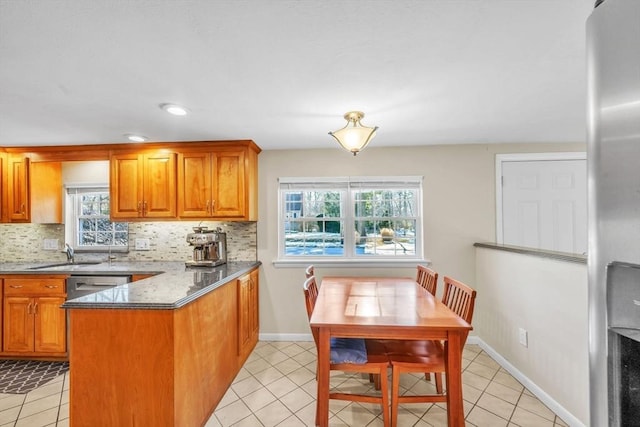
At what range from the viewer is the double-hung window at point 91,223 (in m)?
3.50

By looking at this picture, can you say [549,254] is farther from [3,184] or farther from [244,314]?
[3,184]

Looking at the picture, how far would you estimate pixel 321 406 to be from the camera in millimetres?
1776

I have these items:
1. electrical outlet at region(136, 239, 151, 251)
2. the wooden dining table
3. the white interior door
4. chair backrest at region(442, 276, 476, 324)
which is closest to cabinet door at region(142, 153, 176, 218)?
electrical outlet at region(136, 239, 151, 251)

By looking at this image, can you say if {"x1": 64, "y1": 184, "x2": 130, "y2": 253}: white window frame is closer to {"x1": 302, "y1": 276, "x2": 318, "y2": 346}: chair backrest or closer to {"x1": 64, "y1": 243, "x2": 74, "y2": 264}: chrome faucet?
{"x1": 64, "y1": 243, "x2": 74, "y2": 264}: chrome faucet

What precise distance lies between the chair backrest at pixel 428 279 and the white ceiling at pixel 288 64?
1313 mm

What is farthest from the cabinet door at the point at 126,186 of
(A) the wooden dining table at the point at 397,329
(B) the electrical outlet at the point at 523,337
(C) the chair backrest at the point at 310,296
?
(B) the electrical outlet at the point at 523,337

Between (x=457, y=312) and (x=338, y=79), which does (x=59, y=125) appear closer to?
(x=338, y=79)

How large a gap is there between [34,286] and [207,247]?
1596mm

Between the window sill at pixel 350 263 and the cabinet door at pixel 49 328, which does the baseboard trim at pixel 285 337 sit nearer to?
the window sill at pixel 350 263

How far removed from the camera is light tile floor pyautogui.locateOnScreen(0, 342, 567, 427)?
199cm

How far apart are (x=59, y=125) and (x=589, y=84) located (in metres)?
3.37

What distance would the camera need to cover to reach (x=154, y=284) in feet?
6.93

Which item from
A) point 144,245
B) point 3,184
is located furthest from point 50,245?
point 144,245

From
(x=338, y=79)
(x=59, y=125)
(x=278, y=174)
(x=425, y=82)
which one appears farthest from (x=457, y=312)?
(x=59, y=125)
